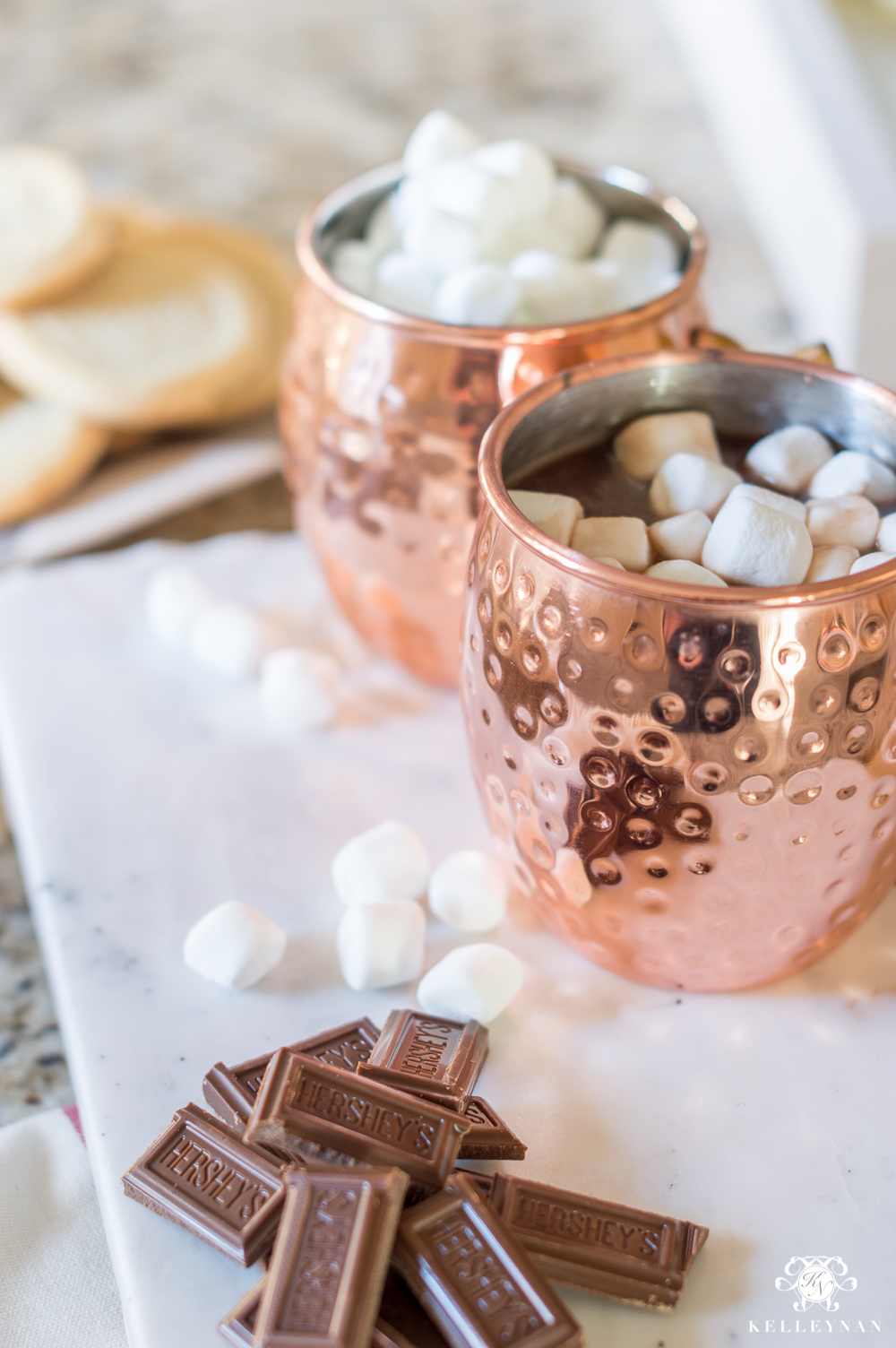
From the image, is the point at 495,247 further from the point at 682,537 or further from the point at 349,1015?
the point at 349,1015

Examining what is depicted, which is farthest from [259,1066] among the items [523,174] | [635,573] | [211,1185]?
[523,174]

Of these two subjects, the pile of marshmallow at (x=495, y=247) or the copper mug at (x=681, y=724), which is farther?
the pile of marshmallow at (x=495, y=247)

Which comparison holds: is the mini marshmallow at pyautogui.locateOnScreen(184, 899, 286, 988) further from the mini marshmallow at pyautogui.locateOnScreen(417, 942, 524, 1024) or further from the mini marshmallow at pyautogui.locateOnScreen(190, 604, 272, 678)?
the mini marshmallow at pyautogui.locateOnScreen(190, 604, 272, 678)

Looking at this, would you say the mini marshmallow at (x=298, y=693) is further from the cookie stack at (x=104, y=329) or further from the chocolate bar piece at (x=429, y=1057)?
the cookie stack at (x=104, y=329)

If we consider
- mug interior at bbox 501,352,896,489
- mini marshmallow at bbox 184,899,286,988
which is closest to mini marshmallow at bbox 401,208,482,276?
mug interior at bbox 501,352,896,489

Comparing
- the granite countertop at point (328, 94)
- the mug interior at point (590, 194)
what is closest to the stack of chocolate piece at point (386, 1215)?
the mug interior at point (590, 194)

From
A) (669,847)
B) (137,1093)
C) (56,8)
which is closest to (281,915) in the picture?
(137,1093)

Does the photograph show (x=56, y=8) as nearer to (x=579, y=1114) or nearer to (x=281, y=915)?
(x=281, y=915)
